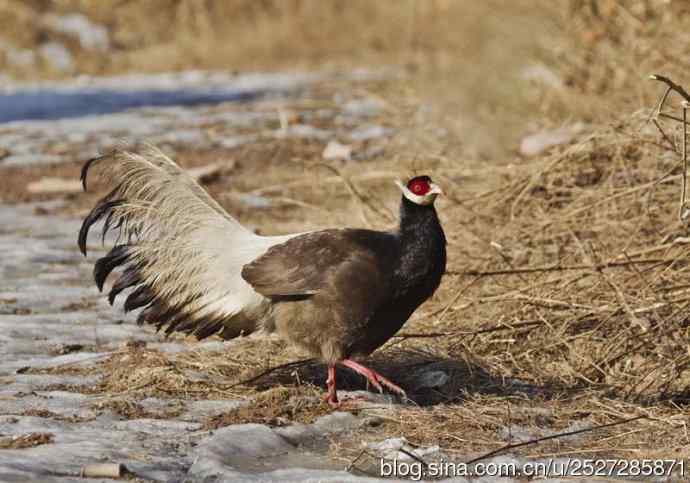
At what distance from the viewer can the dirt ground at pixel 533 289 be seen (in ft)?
14.7

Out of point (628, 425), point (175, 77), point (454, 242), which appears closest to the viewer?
point (628, 425)

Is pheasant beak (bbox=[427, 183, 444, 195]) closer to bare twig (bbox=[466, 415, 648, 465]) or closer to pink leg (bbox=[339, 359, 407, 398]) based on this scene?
pink leg (bbox=[339, 359, 407, 398])

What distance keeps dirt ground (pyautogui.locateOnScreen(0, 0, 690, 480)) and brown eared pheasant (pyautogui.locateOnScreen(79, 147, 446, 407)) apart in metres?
0.27

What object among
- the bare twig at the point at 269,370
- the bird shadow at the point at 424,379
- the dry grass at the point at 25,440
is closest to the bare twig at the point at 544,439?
the bird shadow at the point at 424,379

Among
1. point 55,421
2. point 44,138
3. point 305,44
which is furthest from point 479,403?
point 305,44

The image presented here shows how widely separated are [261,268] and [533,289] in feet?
5.45

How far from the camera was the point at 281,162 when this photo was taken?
34.2ft

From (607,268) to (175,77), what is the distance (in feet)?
40.0

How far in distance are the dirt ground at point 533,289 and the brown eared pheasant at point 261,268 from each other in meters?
0.27

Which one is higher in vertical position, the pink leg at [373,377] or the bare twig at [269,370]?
the pink leg at [373,377]

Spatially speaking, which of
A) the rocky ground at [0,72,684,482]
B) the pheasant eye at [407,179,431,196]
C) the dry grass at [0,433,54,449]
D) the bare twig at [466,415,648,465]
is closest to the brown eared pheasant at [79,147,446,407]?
the pheasant eye at [407,179,431,196]

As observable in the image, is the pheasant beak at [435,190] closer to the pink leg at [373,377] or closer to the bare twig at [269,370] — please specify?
the pink leg at [373,377]

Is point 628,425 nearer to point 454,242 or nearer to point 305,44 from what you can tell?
point 454,242

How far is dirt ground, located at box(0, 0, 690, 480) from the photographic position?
4.48m
